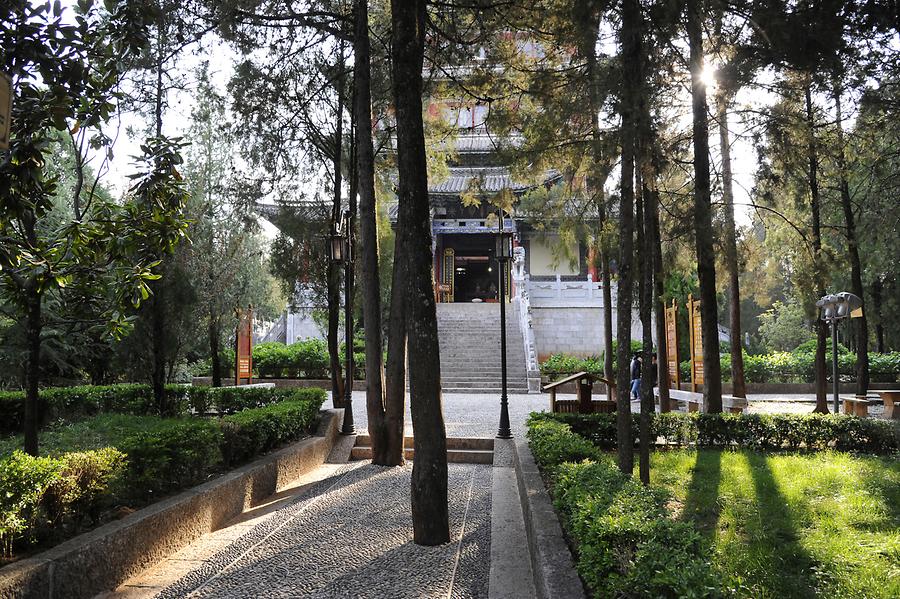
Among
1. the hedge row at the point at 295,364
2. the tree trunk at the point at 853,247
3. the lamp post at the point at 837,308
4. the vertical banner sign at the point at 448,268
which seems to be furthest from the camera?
the vertical banner sign at the point at 448,268

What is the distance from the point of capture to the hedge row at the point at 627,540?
235cm

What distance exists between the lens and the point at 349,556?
188 inches

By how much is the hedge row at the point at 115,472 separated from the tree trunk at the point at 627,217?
12.5 feet

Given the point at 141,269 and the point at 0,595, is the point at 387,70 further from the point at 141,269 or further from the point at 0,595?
the point at 0,595

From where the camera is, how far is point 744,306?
41188mm

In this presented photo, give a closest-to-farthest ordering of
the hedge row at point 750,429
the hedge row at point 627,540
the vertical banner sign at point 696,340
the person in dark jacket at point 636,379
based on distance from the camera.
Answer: the hedge row at point 627,540 < the hedge row at point 750,429 < the vertical banner sign at point 696,340 < the person in dark jacket at point 636,379

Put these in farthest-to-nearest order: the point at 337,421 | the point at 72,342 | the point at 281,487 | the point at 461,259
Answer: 1. the point at 461,259
2. the point at 72,342
3. the point at 337,421
4. the point at 281,487

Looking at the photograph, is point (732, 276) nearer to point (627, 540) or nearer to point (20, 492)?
point (627, 540)

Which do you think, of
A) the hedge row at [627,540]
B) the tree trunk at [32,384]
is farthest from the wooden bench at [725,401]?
the tree trunk at [32,384]

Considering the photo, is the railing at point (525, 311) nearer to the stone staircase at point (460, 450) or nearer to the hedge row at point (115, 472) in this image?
the stone staircase at point (460, 450)

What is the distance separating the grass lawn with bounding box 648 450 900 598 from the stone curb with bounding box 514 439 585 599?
0.71m

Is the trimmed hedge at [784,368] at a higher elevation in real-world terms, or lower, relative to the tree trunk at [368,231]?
lower

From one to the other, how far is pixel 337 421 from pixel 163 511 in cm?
562

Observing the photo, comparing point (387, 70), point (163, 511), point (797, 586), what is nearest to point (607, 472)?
point (797, 586)
